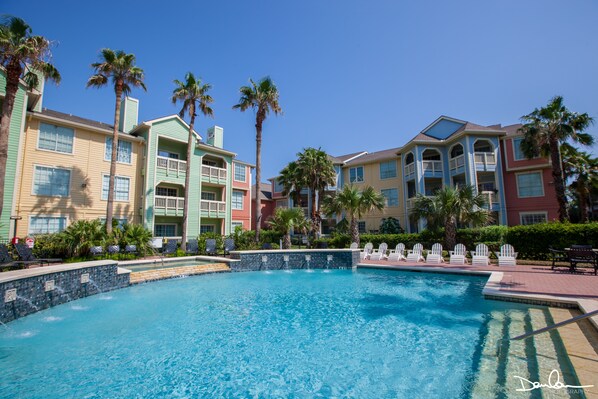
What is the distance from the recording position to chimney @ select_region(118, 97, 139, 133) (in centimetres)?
2259

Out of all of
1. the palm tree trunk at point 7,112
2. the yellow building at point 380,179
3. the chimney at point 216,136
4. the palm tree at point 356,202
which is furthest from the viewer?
the chimney at point 216,136

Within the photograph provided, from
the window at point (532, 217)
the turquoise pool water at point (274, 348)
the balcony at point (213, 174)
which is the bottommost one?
the turquoise pool water at point (274, 348)

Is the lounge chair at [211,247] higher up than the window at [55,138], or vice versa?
the window at [55,138]

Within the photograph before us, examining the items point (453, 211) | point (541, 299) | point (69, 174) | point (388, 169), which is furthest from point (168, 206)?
point (541, 299)

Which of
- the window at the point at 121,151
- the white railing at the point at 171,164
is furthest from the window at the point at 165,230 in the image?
the window at the point at 121,151

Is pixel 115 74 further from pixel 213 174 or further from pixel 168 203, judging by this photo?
pixel 213 174

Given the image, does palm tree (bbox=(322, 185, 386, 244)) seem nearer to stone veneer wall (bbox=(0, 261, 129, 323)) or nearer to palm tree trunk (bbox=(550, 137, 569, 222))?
palm tree trunk (bbox=(550, 137, 569, 222))

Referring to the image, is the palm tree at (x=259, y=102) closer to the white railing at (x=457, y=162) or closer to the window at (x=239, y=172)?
the window at (x=239, y=172)

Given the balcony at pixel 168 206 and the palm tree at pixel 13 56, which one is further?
the balcony at pixel 168 206

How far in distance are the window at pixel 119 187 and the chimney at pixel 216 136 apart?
9.35 m

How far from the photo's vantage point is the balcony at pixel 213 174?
2547cm

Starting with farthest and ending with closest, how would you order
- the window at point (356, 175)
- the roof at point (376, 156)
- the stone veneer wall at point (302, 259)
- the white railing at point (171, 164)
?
the window at point (356, 175) < the roof at point (376, 156) < the white railing at point (171, 164) < the stone veneer wall at point (302, 259)

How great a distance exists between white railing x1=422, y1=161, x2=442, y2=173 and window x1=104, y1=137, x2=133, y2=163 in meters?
25.2

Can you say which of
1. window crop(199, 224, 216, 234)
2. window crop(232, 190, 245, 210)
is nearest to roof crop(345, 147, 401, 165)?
window crop(232, 190, 245, 210)
